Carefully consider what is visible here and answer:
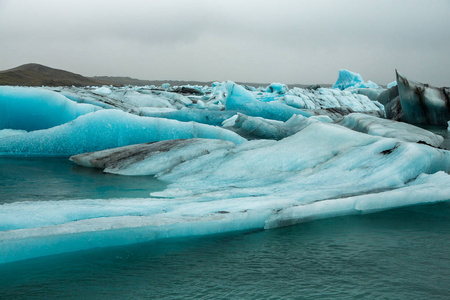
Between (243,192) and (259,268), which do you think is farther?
(243,192)

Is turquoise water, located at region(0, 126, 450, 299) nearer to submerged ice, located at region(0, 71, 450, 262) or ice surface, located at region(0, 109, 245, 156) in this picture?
submerged ice, located at region(0, 71, 450, 262)

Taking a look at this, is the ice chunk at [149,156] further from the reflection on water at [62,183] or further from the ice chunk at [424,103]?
→ the ice chunk at [424,103]

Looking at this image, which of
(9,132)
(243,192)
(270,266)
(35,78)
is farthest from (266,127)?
(35,78)

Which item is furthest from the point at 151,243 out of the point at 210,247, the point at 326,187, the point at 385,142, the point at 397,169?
the point at 385,142

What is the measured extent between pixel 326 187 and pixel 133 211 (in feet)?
7.01

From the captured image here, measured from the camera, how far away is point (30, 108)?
905cm

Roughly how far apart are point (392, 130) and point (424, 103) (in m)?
8.86

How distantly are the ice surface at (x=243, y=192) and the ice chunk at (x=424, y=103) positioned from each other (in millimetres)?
9649

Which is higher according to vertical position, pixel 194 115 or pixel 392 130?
pixel 194 115

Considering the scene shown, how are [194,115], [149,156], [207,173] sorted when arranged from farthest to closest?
[194,115] → [149,156] → [207,173]

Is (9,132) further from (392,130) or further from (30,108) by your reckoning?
(392,130)

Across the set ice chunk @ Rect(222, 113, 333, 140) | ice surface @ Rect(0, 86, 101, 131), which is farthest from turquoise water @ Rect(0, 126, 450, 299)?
ice surface @ Rect(0, 86, 101, 131)

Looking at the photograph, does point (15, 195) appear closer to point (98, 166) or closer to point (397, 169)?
point (98, 166)

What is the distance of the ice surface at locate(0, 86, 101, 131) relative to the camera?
8.83m
